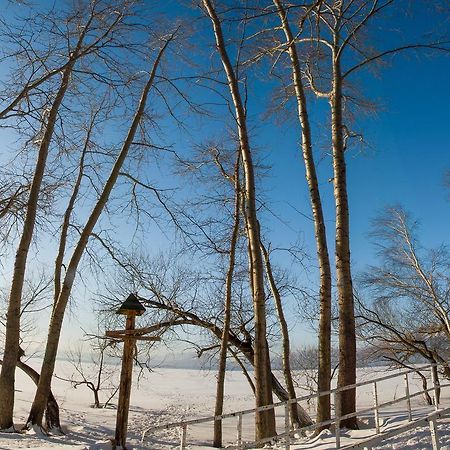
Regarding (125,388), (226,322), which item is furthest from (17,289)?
(226,322)

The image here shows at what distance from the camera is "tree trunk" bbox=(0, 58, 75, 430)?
913cm

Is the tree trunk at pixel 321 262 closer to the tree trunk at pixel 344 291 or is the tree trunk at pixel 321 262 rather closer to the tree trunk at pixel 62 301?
the tree trunk at pixel 344 291

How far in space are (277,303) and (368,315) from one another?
9075 millimetres

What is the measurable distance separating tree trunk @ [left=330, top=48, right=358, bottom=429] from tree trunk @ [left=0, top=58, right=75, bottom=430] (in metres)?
5.78

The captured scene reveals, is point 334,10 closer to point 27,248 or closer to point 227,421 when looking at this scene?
point 27,248

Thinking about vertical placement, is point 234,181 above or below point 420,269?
above

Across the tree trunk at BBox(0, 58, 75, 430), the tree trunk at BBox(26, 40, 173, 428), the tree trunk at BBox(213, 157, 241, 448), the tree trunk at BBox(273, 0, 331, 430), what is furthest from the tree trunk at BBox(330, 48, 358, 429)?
the tree trunk at BBox(213, 157, 241, 448)

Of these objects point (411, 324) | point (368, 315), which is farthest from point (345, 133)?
point (411, 324)

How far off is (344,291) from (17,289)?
259 inches

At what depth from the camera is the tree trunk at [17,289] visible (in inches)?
360

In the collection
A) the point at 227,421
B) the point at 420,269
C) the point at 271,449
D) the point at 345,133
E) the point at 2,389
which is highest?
the point at 345,133

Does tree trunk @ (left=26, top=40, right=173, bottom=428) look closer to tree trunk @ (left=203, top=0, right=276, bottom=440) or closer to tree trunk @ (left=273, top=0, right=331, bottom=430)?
tree trunk @ (left=203, top=0, right=276, bottom=440)

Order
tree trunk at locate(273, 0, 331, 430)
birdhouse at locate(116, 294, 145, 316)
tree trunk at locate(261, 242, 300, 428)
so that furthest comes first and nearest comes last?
tree trunk at locate(261, 242, 300, 428)
birdhouse at locate(116, 294, 145, 316)
tree trunk at locate(273, 0, 331, 430)

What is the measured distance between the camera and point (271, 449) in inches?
311
